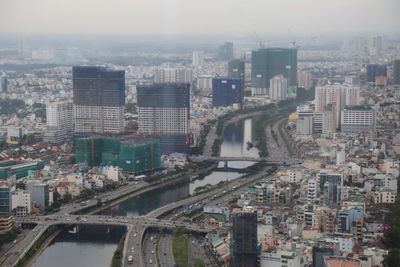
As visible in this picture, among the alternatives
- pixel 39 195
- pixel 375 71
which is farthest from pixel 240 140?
pixel 39 195

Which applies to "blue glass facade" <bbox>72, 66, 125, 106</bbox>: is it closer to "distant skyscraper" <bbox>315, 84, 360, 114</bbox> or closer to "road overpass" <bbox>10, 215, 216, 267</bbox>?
"distant skyscraper" <bbox>315, 84, 360, 114</bbox>

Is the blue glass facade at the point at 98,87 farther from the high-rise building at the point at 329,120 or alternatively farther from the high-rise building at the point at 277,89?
the high-rise building at the point at 277,89

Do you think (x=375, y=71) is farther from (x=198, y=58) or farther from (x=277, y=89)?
(x=198, y=58)

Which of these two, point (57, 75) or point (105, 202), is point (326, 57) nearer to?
point (57, 75)

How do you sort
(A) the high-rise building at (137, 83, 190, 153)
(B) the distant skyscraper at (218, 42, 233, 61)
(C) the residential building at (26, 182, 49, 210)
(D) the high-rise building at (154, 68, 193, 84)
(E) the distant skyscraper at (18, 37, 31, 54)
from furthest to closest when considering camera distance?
1. (B) the distant skyscraper at (218, 42, 233, 61)
2. (D) the high-rise building at (154, 68, 193, 84)
3. (E) the distant skyscraper at (18, 37, 31, 54)
4. (A) the high-rise building at (137, 83, 190, 153)
5. (C) the residential building at (26, 182, 49, 210)

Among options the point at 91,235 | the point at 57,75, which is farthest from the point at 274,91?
the point at 91,235

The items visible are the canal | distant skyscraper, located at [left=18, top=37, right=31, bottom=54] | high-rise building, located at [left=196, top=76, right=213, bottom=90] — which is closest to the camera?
the canal

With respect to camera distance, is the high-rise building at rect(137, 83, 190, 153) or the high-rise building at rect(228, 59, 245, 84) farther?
the high-rise building at rect(228, 59, 245, 84)

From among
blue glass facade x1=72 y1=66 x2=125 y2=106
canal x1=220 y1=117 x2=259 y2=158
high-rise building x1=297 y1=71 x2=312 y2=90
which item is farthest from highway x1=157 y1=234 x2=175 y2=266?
high-rise building x1=297 y1=71 x2=312 y2=90

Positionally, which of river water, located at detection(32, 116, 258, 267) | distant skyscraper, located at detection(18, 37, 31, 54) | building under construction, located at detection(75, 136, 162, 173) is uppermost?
distant skyscraper, located at detection(18, 37, 31, 54)
